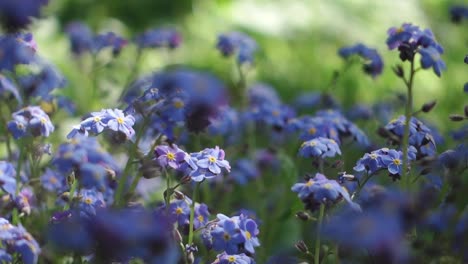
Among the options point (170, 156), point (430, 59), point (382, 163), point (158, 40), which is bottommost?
point (158, 40)

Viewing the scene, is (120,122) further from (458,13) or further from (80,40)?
(458,13)

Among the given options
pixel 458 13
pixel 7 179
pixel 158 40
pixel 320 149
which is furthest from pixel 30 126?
pixel 458 13

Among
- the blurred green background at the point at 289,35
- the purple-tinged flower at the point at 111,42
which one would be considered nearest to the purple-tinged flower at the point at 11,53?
the purple-tinged flower at the point at 111,42

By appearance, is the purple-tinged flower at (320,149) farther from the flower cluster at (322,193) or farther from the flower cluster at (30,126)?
the flower cluster at (30,126)

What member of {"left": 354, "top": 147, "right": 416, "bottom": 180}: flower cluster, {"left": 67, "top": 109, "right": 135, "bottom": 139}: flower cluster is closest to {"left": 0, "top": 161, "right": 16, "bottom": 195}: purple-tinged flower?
{"left": 67, "top": 109, "right": 135, "bottom": 139}: flower cluster

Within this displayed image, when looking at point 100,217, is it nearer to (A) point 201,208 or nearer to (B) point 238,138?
(A) point 201,208

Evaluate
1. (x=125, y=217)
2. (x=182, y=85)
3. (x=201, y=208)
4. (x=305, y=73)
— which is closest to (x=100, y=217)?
(x=125, y=217)

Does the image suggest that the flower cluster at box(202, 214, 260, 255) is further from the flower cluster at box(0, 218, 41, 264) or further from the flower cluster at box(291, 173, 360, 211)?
the flower cluster at box(0, 218, 41, 264)
